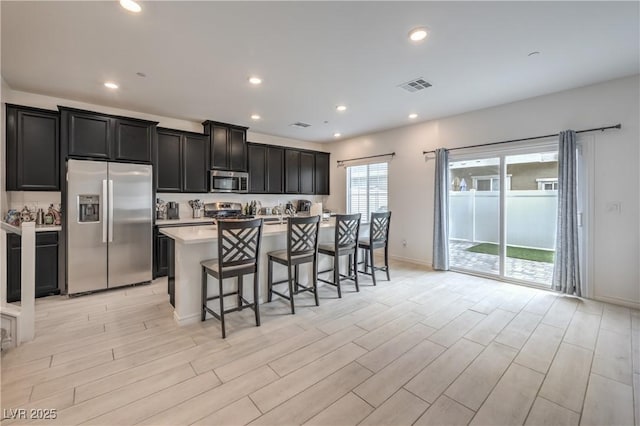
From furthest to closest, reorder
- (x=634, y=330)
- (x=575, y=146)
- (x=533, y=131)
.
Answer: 1. (x=533, y=131)
2. (x=575, y=146)
3. (x=634, y=330)

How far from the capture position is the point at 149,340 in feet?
8.37

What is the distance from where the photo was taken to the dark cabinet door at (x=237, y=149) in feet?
18.0

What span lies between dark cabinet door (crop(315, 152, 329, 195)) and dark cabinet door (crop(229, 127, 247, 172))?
2030 millimetres

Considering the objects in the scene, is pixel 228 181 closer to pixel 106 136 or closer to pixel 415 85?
pixel 106 136

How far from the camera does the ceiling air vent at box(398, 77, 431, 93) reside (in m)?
3.44

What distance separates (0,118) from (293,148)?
15.1 feet

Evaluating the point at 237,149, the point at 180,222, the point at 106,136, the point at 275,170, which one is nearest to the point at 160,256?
the point at 180,222

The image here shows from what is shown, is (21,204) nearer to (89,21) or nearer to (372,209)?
(89,21)

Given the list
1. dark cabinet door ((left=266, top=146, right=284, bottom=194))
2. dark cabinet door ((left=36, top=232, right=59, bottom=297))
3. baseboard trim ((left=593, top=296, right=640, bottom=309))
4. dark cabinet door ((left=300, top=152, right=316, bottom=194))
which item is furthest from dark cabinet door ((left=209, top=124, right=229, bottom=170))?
baseboard trim ((left=593, top=296, right=640, bottom=309))

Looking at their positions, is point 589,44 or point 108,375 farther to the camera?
point 589,44

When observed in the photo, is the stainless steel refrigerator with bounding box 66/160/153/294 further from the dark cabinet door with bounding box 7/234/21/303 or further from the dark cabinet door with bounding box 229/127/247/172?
the dark cabinet door with bounding box 229/127/247/172

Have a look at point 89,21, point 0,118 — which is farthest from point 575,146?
point 0,118

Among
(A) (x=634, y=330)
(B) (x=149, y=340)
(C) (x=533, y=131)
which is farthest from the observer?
(C) (x=533, y=131)

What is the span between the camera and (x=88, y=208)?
374 centimetres
